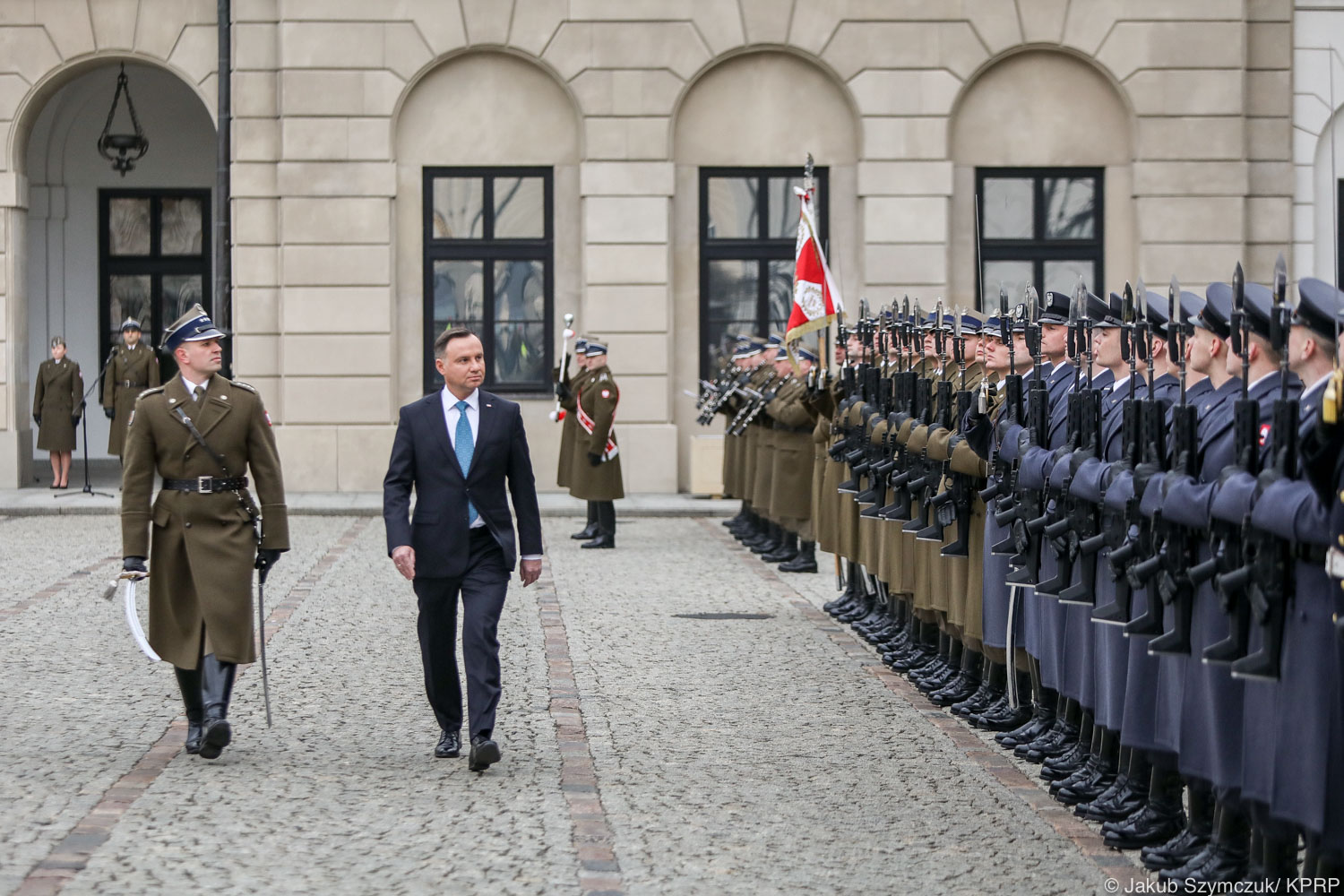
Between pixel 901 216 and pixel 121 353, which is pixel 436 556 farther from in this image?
Answer: pixel 121 353

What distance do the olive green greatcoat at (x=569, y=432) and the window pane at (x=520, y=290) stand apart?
195 inches

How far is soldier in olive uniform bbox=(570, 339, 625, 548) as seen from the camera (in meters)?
17.6

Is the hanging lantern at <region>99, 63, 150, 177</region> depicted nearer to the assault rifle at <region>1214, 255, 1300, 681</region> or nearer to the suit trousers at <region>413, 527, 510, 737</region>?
the suit trousers at <region>413, 527, 510, 737</region>

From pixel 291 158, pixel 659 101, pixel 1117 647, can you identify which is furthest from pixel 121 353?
pixel 1117 647

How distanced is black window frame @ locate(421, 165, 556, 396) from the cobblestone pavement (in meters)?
11.0

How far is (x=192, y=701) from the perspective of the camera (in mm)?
8227

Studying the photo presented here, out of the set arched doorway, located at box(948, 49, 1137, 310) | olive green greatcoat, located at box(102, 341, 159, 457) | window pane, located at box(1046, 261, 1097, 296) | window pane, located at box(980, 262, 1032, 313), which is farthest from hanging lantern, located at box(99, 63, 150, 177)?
window pane, located at box(1046, 261, 1097, 296)

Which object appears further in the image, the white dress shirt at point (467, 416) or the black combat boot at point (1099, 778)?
the white dress shirt at point (467, 416)

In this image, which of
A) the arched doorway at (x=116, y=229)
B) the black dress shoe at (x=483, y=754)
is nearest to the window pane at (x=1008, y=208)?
the arched doorway at (x=116, y=229)

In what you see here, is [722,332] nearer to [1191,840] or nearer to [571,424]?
[571,424]

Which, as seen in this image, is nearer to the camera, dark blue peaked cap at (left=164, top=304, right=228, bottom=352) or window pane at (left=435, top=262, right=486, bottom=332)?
dark blue peaked cap at (left=164, top=304, right=228, bottom=352)

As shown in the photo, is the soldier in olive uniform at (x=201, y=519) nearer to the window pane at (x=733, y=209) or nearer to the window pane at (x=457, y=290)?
the window pane at (x=457, y=290)

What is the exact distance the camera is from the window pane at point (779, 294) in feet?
77.4

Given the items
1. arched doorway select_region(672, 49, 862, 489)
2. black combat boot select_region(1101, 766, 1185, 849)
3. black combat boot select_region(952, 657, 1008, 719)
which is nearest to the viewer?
black combat boot select_region(1101, 766, 1185, 849)
